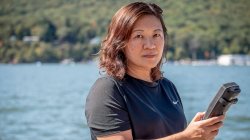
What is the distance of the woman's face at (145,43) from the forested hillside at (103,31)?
4032 inches

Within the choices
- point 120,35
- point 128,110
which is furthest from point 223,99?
point 120,35

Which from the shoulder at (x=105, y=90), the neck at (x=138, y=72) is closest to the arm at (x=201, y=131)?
the shoulder at (x=105, y=90)

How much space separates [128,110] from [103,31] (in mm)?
122660

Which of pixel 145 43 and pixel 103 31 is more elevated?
pixel 103 31

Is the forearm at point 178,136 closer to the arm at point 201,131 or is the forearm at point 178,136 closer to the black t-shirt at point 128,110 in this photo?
the arm at point 201,131

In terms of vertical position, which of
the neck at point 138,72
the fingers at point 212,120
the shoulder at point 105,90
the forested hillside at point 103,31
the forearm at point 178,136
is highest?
the forested hillside at point 103,31

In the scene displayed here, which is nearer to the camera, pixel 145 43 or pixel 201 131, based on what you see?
pixel 201 131

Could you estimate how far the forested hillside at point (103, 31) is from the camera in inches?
4547

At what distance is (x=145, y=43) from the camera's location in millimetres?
2445

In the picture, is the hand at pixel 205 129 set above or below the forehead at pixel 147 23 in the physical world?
below

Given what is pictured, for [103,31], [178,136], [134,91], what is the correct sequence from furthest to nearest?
[103,31], [134,91], [178,136]

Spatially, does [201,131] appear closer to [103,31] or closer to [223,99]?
[223,99]

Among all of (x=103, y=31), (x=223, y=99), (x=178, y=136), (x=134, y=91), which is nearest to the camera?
(x=223, y=99)

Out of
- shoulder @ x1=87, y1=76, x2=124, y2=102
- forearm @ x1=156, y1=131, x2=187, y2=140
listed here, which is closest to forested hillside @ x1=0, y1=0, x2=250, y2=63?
shoulder @ x1=87, y1=76, x2=124, y2=102
